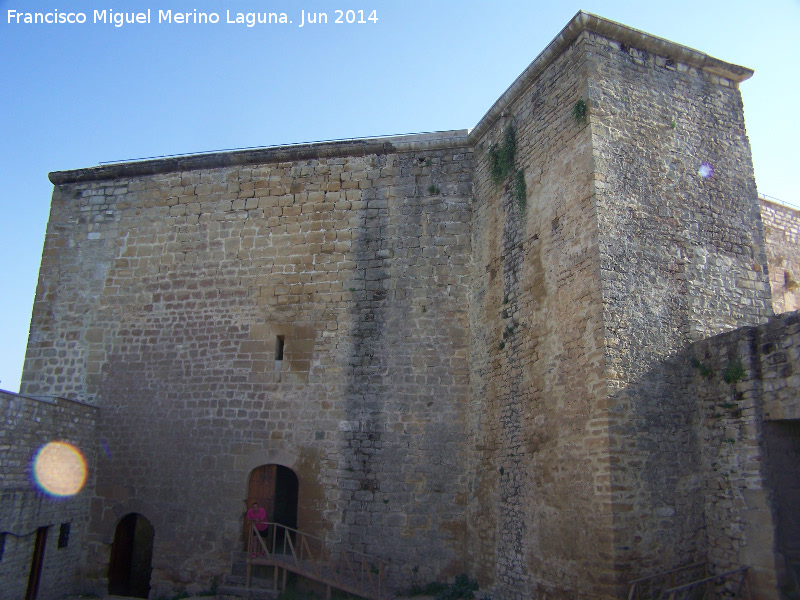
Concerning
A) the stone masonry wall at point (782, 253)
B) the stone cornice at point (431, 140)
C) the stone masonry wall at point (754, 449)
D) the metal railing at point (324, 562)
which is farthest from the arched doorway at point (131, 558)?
the stone masonry wall at point (782, 253)

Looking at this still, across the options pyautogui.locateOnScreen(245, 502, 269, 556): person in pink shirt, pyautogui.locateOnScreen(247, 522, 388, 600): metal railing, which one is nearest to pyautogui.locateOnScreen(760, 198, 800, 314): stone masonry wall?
pyautogui.locateOnScreen(247, 522, 388, 600): metal railing

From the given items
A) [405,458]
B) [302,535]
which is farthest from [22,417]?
[405,458]

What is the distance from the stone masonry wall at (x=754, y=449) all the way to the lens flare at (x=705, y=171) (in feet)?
8.32

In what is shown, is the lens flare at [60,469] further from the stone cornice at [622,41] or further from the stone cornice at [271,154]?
the stone cornice at [622,41]

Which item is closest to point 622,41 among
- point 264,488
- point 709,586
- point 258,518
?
point 709,586

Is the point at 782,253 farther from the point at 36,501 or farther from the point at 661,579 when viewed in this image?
the point at 36,501

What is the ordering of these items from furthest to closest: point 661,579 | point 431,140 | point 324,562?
point 431,140 → point 324,562 → point 661,579

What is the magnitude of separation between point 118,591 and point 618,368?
9663 mm

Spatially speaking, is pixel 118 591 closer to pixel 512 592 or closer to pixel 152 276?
pixel 152 276

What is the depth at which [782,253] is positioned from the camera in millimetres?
12758

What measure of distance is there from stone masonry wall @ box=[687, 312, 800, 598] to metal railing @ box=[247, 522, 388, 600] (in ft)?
15.8

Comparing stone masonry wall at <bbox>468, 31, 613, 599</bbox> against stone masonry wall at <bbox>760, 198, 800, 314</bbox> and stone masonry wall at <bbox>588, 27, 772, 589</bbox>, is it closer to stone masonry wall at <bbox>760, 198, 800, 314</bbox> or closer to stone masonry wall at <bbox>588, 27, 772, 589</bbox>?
stone masonry wall at <bbox>588, 27, 772, 589</bbox>

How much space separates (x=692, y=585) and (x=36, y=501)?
9.37m

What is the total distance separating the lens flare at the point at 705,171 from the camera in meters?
9.02
